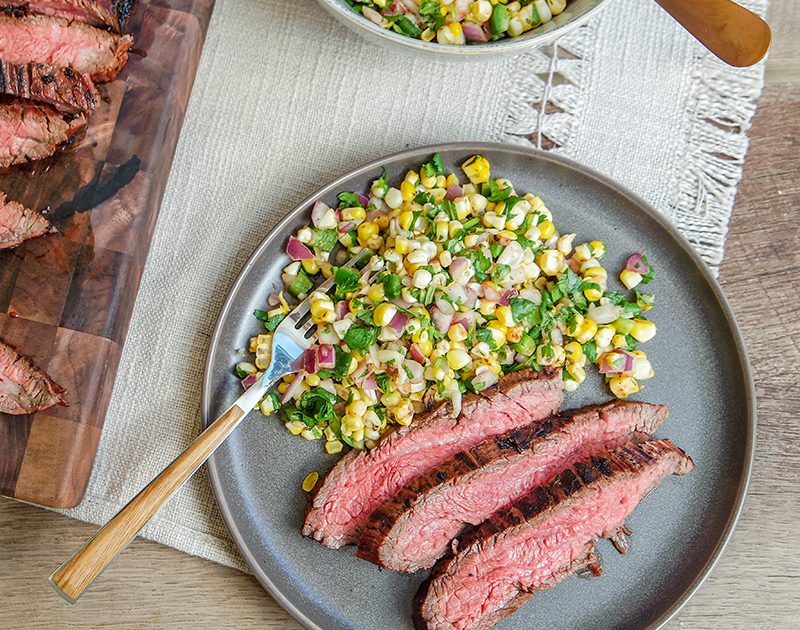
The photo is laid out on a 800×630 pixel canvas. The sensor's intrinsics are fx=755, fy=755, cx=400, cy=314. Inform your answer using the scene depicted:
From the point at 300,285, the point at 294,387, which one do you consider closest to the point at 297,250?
the point at 300,285

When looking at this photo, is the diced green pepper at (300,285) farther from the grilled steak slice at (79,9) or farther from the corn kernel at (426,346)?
the grilled steak slice at (79,9)

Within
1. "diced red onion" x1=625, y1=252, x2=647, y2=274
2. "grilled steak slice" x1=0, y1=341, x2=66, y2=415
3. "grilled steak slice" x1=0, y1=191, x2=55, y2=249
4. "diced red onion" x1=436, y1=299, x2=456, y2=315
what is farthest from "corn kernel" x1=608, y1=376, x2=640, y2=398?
"grilled steak slice" x1=0, y1=191, x2=55, y2=249

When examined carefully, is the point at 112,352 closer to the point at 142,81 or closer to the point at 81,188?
the point at 81,188

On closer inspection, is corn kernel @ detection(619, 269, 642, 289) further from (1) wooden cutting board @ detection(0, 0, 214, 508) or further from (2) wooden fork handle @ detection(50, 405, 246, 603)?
(1) wooden cutting board @ detection(0, 0, 214, 508)

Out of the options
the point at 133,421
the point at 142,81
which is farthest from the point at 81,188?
the point at 133,421

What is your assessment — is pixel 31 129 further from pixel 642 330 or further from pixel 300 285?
pixel 642 330

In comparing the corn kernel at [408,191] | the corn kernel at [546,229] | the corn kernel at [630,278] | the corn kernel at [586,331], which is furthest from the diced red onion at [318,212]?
the corn kernel at [630,278]
